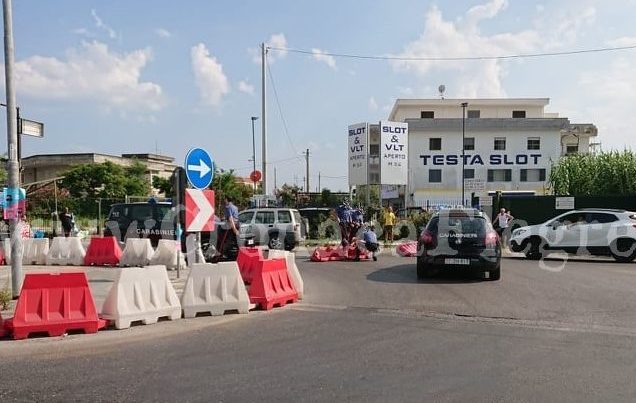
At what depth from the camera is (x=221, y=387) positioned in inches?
205

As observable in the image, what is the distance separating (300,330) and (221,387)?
2538mm

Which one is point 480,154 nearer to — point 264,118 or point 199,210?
point 264,118

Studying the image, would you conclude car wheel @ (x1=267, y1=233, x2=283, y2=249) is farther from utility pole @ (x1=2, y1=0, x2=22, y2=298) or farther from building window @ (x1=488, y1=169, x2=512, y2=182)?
building window @ (x1=488, y1=169, x2=512, y2=182)

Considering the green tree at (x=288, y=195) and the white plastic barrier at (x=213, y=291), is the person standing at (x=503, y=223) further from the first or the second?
the green tree at (x=288, y=195)

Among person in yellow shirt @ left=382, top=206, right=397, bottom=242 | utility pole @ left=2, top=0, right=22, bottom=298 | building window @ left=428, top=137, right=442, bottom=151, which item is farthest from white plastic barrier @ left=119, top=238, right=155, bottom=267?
building window @ left=428, top=137, right=442, bottom=151

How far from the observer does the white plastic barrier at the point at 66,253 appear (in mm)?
15789

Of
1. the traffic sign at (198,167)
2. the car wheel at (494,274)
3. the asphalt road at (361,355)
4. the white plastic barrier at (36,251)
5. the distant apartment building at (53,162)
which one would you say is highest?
the distant apartment building at (53,162)

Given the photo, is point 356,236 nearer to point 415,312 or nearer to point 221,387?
point 415,312

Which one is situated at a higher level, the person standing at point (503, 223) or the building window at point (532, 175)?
the building window at point (532, 175)

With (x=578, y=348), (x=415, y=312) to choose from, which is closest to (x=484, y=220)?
(x=415, y=312)

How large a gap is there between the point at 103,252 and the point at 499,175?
159ft

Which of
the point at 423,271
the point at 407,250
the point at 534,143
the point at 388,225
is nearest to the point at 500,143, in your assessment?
the point at 534,143

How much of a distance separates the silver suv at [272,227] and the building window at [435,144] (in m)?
40.2

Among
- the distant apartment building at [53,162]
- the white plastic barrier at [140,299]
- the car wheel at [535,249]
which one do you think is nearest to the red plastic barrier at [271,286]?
the white plastic barrier at [140,299]
